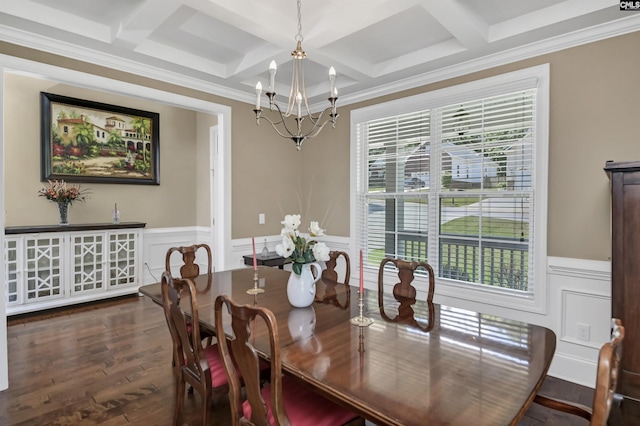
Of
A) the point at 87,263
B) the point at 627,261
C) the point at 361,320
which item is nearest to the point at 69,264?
the point at 87,263

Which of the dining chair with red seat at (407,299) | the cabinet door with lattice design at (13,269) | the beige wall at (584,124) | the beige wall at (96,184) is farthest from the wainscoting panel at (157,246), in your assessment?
the dining chair with red seat at (407,299)

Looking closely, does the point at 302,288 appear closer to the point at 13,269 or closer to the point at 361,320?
the point at 361,320

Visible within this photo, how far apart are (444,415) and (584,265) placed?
7.18 feet

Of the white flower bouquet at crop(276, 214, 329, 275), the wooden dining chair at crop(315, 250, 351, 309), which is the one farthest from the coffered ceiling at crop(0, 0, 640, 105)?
the wooden dining chair at crop(315, 250, 351, 309)

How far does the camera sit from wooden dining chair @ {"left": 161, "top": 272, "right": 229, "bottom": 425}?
170 cm

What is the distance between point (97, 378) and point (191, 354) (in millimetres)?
1462

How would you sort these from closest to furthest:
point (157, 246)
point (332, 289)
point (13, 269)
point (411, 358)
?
point (411, 358) < point (332, 289) < point (13, 269) < point (157, 246)

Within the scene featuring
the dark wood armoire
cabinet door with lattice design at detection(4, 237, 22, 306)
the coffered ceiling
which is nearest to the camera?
the dark wood armoire

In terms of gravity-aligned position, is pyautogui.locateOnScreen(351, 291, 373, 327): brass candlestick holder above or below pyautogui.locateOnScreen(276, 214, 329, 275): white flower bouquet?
below

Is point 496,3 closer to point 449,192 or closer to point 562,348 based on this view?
point 449,192

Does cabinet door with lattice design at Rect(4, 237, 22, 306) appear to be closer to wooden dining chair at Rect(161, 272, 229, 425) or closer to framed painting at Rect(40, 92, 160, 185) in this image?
framed painting at Rect(40, 92, 160, 185)

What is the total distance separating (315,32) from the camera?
258 cm

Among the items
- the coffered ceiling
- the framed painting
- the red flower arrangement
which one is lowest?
the red flower arrangement

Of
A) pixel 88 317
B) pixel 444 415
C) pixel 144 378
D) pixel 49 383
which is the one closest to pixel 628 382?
pixel 444 415
